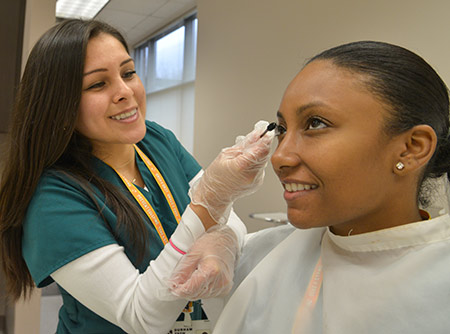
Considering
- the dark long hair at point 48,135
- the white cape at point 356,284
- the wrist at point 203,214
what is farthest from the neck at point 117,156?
the white cape at point 356,284

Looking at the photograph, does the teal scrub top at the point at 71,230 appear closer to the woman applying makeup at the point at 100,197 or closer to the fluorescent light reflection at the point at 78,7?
the woman applying makeup at the point at 100,197

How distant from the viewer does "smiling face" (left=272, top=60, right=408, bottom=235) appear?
77 cm

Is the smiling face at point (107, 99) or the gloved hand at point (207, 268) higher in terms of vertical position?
the smiling face at point (107, 99)

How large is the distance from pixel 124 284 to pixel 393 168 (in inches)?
26.1

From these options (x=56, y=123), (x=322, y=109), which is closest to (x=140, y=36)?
(x=56, y=123)

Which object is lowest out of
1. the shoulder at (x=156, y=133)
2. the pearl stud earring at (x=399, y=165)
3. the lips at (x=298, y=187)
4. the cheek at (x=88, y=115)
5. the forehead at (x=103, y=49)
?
the lips at (x=298, y=187)

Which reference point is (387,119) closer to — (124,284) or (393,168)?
Answer: (393,168)

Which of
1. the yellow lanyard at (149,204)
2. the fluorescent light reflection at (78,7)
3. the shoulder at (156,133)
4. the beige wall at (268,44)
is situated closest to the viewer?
the yellow lanyard at (149,204)

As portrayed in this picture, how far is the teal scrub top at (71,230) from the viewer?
101 centimetres

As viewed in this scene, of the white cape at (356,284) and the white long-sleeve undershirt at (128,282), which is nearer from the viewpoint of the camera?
the white cape at (356,284)

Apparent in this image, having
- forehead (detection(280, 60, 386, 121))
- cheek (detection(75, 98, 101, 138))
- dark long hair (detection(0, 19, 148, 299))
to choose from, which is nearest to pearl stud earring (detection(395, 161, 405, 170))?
forehead (detection(280, 60, 386, 121))

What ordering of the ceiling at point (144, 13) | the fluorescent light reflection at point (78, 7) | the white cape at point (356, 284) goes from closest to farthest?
the white cape at point (356, 284), the fluorescent light reflection at point (78, 7), the ceiling at point (144, 13)

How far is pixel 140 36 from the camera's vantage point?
7.11 m

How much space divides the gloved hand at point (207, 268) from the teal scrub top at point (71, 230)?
8.5 inches
